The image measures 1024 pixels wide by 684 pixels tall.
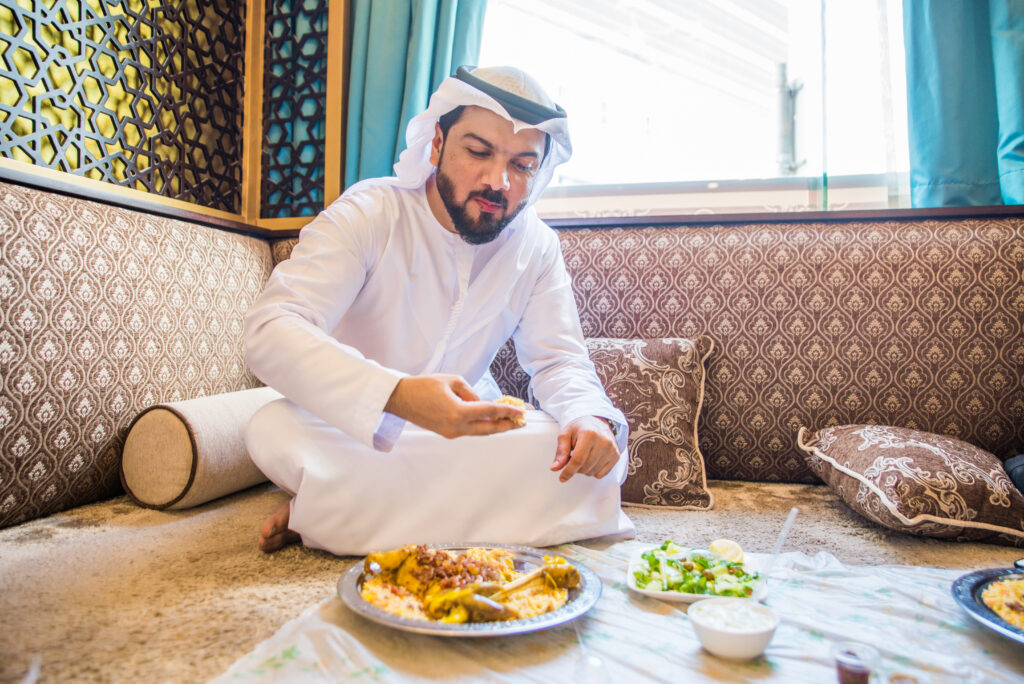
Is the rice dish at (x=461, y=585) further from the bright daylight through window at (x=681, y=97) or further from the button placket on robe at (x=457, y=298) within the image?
the bright daylight through window at (x=681, y=97)

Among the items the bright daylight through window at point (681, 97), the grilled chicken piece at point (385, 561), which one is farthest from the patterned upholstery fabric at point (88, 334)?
the bright daylight through window at point (681, 97)

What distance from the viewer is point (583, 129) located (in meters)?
2.97

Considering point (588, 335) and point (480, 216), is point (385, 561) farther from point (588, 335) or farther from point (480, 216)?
point (588, 335)

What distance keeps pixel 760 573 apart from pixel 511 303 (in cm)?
100

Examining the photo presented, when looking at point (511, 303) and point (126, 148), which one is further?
point (126, 148)

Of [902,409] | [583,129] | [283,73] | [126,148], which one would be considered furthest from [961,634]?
[283,73]

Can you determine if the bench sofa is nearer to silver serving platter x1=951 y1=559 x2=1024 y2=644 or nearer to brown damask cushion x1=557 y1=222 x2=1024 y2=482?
brown damask cushion x1=557 y1=222 x2=1024 y2=482

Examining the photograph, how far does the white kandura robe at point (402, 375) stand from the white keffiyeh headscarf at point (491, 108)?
0.29ft

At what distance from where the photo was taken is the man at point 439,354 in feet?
4.59

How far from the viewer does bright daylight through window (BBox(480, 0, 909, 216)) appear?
2771mm

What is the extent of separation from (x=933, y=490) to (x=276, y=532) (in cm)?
145

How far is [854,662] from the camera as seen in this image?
0.80 meters

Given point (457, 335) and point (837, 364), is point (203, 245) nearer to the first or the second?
point (457, 335)

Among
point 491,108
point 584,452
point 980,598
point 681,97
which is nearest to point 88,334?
point 491,108
